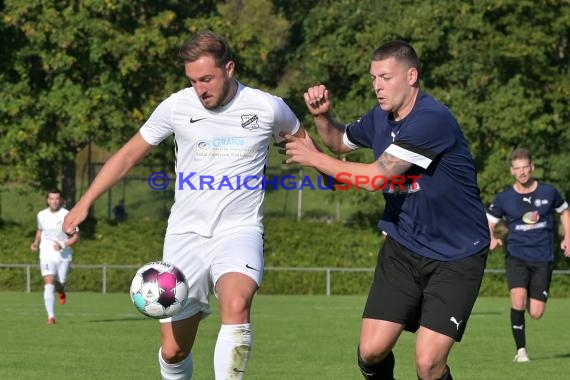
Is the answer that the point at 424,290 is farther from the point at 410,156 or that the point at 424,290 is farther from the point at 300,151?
the point at 300,151

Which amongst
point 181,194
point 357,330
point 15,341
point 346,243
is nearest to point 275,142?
point 181,194

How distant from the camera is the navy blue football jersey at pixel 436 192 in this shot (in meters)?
7.24

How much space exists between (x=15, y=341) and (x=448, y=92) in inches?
857

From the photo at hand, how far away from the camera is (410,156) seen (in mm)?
7152

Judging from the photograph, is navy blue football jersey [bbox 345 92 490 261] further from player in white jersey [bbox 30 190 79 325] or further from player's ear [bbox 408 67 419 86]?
player in white jersey [bbox 30 190 79 325]

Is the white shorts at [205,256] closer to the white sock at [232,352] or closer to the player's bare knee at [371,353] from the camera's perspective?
the white sock at [232,352]

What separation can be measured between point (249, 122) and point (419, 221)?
1277 mm

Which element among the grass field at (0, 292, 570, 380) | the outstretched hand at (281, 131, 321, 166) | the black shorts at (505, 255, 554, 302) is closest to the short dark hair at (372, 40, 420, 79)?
the outstretched hand at (281, 131, 321, 166)

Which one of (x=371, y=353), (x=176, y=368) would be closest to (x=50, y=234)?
(x=176, y=368)

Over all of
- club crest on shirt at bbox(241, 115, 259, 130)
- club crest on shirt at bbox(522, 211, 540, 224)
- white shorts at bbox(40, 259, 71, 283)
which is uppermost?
club crest on shirt at bbox(241, 115, 259, 130)

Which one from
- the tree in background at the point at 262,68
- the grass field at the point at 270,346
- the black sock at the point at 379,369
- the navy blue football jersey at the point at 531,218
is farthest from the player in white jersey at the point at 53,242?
the tree in background at the point at 262,68

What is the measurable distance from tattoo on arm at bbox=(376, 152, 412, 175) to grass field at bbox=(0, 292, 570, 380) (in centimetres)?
416

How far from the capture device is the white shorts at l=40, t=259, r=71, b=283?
18.8 metres

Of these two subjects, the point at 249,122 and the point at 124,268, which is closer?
the point at 249,122
